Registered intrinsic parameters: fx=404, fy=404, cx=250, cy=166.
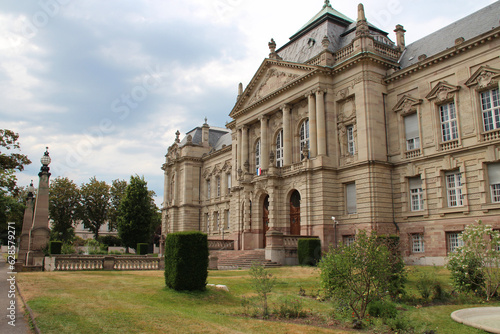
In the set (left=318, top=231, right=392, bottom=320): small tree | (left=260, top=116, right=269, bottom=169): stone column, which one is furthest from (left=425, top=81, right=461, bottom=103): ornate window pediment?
(left=318, top=231, right=392, bottom=320): small tree

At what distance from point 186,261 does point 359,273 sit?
6.60 m

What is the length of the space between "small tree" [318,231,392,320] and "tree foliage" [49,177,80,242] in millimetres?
60684

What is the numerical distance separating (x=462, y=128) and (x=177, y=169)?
47313mm

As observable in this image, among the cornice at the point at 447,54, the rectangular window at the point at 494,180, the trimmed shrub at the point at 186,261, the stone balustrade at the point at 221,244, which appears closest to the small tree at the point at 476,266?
the trimmed shrub at the point at 186,261

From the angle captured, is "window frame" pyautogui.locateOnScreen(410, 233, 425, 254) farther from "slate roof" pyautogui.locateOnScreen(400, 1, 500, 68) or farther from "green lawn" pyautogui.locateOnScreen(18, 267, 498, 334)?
"slate roof" pyautogui.locateOnScreen(400, 1, 500, 68)

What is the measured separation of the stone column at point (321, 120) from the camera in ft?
115

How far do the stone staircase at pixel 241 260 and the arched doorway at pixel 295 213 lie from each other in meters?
4.44

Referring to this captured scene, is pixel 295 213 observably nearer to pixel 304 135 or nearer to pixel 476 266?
pixel 304 135

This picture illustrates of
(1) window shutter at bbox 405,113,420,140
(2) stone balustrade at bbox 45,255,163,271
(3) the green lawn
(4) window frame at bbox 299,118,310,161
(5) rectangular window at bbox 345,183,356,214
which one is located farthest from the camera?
(4) window frame at bbox 299,118,310,161

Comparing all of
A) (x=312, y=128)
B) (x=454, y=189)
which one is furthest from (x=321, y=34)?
(x=454, y=189)

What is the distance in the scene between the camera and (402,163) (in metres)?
31.8

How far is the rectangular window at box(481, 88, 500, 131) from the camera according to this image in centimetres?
2647

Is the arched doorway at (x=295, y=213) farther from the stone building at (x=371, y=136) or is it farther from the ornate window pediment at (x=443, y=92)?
the ornate window pediment at (x=443, y=92)

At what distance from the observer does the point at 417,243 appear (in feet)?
99.6
